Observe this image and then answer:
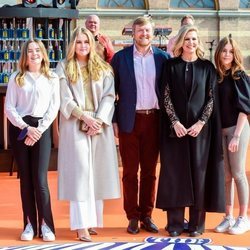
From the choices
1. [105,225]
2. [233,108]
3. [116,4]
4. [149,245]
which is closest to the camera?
[149,245]

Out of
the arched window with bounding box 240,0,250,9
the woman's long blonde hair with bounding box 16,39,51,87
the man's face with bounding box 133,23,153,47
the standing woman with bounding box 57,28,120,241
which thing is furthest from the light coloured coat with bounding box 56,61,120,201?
the arched window with bounding box 240,0,250,9

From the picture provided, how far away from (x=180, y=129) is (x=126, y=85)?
64 centimetres

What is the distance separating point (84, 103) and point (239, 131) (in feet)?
4.43

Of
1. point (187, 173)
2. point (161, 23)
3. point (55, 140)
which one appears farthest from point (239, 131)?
point (161, 23)

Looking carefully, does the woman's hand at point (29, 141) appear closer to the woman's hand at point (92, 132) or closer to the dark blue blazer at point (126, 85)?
the woman's hand at point (92, 132)

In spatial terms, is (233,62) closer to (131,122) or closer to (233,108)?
(233,108)

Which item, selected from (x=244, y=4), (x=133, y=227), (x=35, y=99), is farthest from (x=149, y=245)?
(x=244, y=4)

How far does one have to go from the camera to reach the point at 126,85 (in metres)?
5.40

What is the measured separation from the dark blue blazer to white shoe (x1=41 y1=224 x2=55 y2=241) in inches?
42.2

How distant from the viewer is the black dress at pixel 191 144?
520 centimetres

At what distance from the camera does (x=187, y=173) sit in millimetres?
5277

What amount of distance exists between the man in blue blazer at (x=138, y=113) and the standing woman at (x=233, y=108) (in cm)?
53

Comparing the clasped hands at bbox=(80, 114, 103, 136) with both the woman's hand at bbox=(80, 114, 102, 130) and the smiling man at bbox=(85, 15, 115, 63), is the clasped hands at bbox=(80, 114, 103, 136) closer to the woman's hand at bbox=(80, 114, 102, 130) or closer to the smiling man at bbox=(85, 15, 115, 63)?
the woman's hand at bbox=(80, 114, 102, 130)

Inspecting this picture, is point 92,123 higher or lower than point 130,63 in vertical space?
lower
